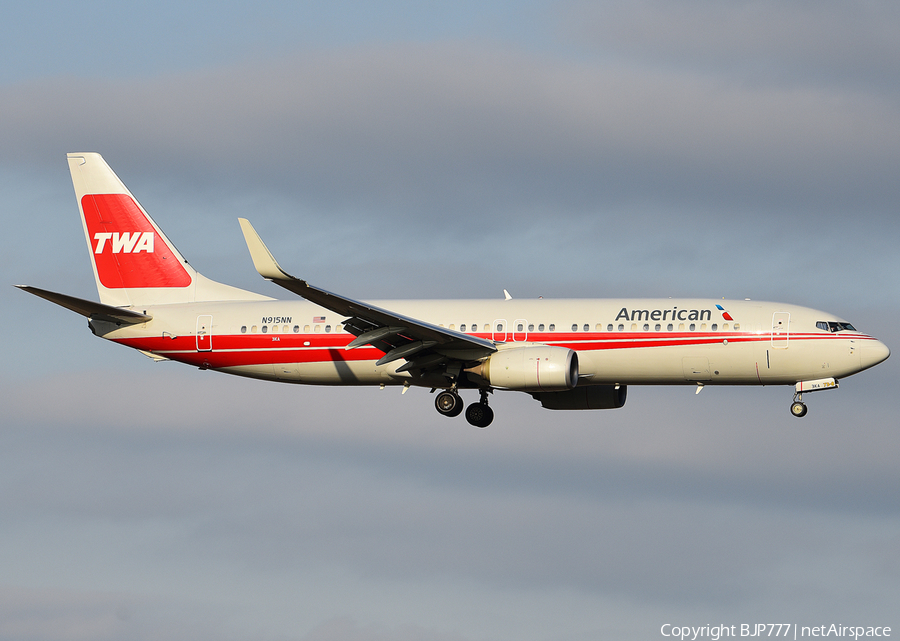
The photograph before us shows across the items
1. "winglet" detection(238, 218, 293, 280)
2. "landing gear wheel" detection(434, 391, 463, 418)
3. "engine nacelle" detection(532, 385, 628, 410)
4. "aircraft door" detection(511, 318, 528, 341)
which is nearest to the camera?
"winglet" detection(238, 218, 293, 280)

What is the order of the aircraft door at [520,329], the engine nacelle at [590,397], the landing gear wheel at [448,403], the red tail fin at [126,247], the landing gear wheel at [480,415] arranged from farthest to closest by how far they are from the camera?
1. the red tail fin at [126,247]
2. the engine nacelle at [590,397]
3. the landing gear wheel at [480,415]
4. the landing gear wheel at [448,403]
5. the aircraft door at [520,329]

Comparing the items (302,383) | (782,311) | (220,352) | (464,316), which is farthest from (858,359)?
(220,352)

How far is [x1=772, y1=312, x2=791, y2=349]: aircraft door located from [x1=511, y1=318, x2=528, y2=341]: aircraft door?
9234mm

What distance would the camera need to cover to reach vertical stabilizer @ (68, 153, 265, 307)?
5353 centimetres

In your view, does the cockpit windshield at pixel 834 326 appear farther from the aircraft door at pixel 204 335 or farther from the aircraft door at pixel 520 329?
the aircraft door at pixel 204 335

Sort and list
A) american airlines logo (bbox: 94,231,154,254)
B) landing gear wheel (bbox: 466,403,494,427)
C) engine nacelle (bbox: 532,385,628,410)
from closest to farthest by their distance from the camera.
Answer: landing gear wheel (bbox: 466,403,494,427) < engine nacelle (bbox: 532,385,628,410) < american airlines logo (bbox: 94,231,154,254)

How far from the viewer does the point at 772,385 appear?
4647 cm

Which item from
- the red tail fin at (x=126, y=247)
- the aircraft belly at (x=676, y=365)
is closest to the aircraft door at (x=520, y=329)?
the aircraft belly at (x=676, y=365)

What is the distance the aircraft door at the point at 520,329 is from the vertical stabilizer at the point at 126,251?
12435 mm

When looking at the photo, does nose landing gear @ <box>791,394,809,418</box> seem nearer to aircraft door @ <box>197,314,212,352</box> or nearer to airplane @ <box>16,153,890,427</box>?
airplane @ <box>16,153,890,427</box>

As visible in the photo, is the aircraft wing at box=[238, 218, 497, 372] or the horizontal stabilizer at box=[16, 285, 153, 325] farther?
the horizontal stabilizer at box=[16, 285, 153, 325]

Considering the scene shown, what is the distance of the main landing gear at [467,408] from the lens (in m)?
49.1

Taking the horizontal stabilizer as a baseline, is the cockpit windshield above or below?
below

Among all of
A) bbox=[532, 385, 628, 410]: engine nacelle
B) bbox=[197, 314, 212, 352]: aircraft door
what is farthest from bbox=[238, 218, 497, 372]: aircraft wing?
bbox=[197, 314, 212, 352]: aircraft door
